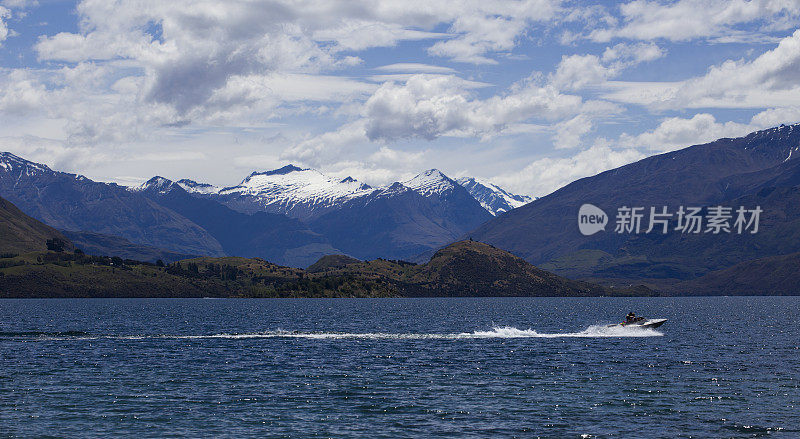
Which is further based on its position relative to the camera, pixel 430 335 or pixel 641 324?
pixel 641 324

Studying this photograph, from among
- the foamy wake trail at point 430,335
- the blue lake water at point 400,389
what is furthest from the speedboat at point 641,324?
the blue lake water at point 400,389

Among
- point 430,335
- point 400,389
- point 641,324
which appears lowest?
point 430,335

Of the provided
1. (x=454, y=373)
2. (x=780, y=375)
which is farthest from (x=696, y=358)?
(x=454, y=373)

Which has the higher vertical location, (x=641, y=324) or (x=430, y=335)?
(x=641, y=324)

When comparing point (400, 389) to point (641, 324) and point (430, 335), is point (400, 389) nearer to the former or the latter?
point (430, 335)

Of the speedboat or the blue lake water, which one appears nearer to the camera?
the blue lake water

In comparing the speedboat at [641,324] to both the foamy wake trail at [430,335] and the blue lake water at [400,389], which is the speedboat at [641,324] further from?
the blue lake water at [400,389]

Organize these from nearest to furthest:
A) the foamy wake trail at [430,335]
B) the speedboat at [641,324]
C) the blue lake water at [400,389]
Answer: the blue lake water at [400,389] → the foamy wake trail at [430,335] → the speedboat at [641,324]

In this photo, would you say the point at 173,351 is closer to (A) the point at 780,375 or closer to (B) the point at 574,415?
(B) the point at 574,415

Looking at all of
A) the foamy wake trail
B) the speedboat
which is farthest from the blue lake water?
the speedboat

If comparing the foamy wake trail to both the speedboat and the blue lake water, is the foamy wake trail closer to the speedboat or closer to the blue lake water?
the speedboat

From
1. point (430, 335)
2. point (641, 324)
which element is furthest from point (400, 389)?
point (641, 324)

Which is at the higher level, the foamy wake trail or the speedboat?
the speedboat

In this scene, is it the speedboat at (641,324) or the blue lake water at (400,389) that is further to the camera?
the speedboat at (641,324)
